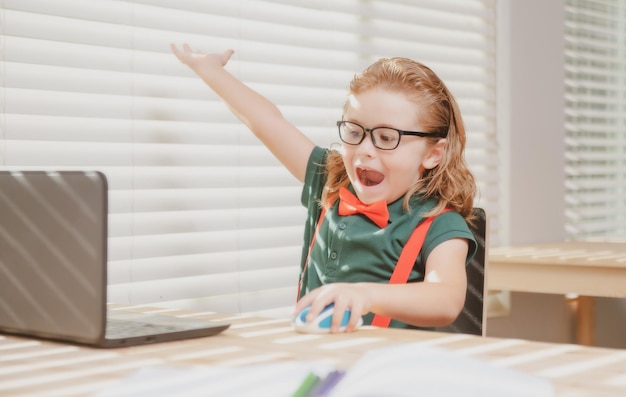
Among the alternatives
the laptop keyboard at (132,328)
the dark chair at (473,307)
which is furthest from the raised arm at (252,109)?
the laptop keyboard at (132,328)

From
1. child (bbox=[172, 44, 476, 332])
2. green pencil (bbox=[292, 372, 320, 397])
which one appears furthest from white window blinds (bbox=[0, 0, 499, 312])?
green pencil (bbox=[292, 372, 320, 397])

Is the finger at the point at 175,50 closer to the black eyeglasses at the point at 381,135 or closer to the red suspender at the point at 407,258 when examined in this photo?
the black eyeglasses at the point at 381,135

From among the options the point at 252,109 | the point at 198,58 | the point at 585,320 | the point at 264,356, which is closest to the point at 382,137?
the point at 252,109

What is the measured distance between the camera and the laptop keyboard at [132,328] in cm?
109

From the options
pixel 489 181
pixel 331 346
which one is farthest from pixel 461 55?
pixel 331 346

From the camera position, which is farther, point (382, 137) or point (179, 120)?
point (179, 120)

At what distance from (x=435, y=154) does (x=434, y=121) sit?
0.20 feet

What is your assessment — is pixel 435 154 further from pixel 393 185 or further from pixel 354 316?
pixel 354 316

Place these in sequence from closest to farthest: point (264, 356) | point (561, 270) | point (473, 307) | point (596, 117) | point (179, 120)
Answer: point (264, 356)
point (473, 307)
point (179, 120)
point (561, 270)
point (596, 117)

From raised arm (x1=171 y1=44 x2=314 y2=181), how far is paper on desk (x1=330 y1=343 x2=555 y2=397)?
3.36 feet

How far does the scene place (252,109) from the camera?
179cm

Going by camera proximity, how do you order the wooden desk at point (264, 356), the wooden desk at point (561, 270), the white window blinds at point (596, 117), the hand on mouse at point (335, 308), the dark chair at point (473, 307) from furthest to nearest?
the white window blinds at point (596, 117) → the wooden desk at point (561, 270) → the dark chair at point (473, 307) → the hand on mouse at point (335, 308) → the wooden desk at point (264, 356)

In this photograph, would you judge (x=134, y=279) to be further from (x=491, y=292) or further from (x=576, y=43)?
(x=576, y=43)

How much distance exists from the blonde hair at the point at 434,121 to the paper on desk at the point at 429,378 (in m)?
0.80
